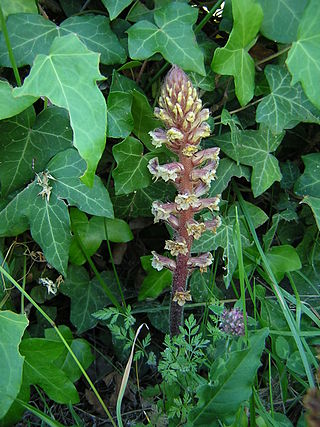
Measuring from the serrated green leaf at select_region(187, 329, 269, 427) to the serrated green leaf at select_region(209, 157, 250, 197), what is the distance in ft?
1.88

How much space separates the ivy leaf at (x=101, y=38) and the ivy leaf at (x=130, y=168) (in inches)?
8.8

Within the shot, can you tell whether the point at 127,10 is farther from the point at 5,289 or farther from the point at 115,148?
the point at 5,289

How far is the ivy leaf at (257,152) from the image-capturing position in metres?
1.51

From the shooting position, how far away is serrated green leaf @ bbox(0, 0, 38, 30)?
140 centimetres

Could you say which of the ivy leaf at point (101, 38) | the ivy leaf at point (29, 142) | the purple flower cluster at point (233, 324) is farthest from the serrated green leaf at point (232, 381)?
the ivy leaf at point (101, 38)

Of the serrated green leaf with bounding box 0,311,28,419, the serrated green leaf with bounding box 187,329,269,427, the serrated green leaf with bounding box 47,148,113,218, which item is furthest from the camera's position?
the serrated green leaf with bounding box 47,148,113,218

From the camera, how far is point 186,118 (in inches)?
43.1

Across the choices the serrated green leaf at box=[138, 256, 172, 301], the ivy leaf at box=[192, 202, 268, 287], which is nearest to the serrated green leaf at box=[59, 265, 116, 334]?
the serrated green leaf at box=[138, 256, 172, 301]

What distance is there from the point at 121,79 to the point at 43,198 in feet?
1.24

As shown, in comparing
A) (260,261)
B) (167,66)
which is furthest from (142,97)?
(260,261)

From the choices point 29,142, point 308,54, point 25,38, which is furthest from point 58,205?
point 308,54

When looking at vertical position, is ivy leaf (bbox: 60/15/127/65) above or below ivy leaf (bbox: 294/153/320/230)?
above

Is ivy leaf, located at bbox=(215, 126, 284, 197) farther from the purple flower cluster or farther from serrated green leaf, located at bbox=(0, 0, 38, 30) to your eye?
serrated green leaf, located at bbox=(0, 0, 38, 30)

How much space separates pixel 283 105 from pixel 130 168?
44 centimetres
